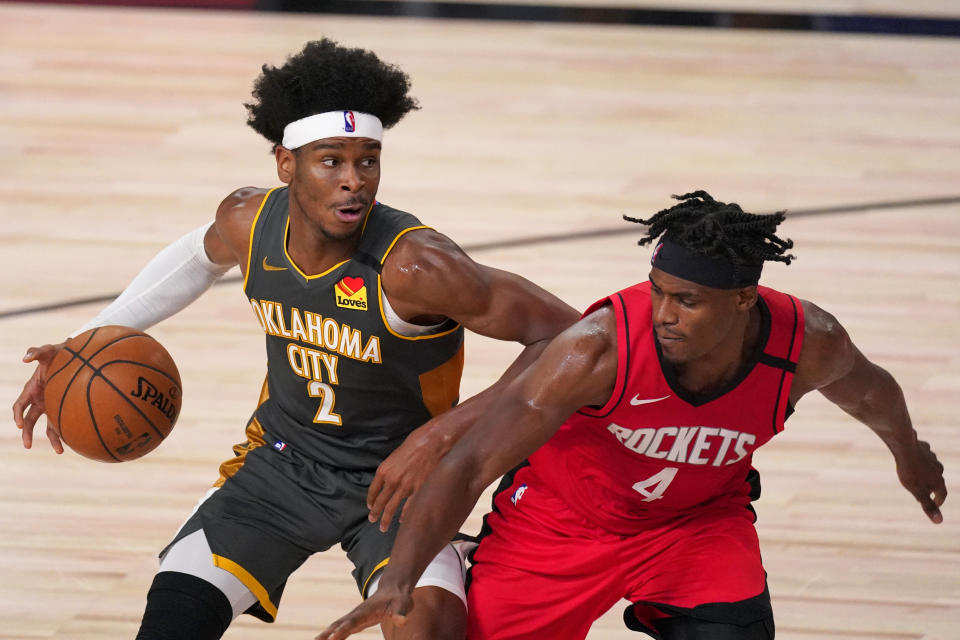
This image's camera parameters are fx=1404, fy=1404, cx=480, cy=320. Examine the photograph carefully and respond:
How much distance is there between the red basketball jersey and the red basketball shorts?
0.05 meters

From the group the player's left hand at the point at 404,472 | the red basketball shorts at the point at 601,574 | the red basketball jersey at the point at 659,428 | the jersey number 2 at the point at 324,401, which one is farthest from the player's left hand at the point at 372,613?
the jersey number 2 at the point at 324,401

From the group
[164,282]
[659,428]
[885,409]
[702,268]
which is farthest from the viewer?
[164,282]

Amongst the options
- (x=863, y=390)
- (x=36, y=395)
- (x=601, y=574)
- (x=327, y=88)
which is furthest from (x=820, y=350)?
(x=36, y=395)

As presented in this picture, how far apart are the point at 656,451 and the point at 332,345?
0.87 metres

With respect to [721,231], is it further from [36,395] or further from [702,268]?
[36,395]

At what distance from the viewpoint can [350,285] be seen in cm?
355

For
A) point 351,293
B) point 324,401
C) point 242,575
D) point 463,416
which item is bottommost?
point 242,575

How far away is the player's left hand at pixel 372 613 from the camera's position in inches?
109

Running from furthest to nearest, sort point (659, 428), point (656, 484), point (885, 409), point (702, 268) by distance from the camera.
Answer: point (885, 409), point (656, 484), point (659, 428), point (702, 268)

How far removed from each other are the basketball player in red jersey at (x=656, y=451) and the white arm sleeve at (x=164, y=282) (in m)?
1.09

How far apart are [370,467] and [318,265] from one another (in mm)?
543

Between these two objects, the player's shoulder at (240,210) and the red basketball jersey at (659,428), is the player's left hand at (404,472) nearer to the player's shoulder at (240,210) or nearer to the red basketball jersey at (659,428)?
the red basketball jersey at (659,428)

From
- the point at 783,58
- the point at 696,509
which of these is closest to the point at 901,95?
the point at 783,58

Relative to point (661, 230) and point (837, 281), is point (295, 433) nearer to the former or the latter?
point (661, 230)
